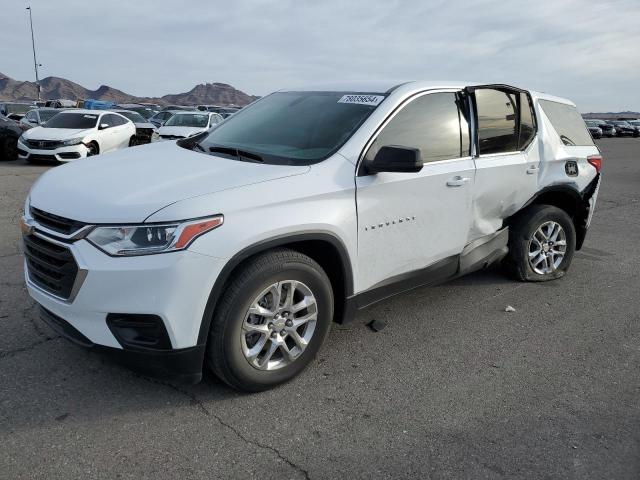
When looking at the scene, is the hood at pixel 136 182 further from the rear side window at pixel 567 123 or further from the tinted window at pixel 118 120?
the tinted window at pixel 118 120

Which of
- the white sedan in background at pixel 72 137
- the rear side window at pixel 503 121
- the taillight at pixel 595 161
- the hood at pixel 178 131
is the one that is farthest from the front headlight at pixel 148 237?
the hood at pixel 178 131

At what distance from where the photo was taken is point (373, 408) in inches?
117

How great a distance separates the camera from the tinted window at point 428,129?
139 inches

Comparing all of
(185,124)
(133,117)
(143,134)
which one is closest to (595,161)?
(185,124)

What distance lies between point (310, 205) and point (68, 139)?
1190 cm

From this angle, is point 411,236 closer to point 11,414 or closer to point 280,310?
point 280,310

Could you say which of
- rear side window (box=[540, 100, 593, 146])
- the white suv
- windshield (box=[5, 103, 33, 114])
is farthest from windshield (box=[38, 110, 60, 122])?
rear side window (box=[540, 100, 593, 146])

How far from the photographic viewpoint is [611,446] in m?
2.70

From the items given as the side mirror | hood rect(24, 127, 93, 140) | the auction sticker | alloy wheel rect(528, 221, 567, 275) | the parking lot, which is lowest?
the parking lot

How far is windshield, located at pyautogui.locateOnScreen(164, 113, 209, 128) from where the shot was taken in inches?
661

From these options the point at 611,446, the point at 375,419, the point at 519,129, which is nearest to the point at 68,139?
the point at 519,129

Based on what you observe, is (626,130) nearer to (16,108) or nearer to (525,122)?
(16,108)

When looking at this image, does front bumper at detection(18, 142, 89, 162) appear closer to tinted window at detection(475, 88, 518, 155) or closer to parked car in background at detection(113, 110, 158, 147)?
parked car in background at detection(113, 110, 158, 147)

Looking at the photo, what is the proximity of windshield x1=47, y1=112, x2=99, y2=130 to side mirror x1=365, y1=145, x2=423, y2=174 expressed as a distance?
12.5 meters
